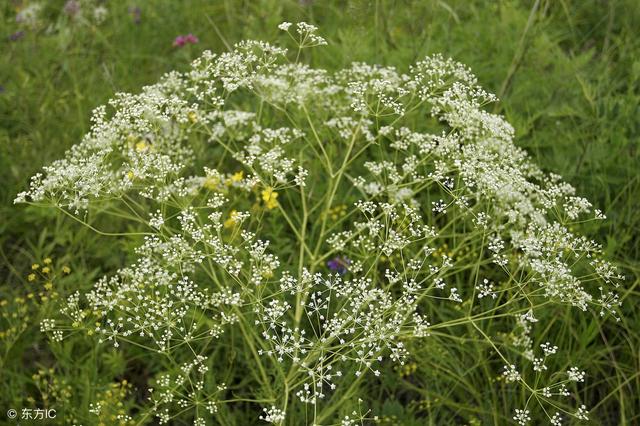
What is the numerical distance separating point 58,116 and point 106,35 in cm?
112

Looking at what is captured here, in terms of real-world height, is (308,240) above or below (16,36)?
below

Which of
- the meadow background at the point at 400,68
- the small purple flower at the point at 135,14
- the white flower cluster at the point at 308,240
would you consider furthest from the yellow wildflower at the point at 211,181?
the small purple flower at the point at 135,14

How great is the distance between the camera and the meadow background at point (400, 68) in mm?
2961

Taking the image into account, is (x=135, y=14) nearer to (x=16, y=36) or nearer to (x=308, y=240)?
(x=16, y=36)

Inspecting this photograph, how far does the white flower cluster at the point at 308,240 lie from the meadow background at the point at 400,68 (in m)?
0.17

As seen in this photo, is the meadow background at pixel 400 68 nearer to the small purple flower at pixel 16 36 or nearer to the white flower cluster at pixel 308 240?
the small purple flower at pixel 16 36

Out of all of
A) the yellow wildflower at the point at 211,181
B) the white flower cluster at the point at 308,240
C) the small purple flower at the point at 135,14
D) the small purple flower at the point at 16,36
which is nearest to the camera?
the white flower cluster at the point at 308,240

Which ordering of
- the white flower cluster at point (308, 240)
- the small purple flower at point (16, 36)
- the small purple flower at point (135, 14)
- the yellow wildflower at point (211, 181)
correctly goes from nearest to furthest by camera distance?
the white flower cluster at point (308, 240) < the yellow wildflower at point (211, 181) < the small purple flower at point (16, 36) < the small purple flower at point (135, 14)

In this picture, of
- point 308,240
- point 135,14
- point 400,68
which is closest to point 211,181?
point 308,240

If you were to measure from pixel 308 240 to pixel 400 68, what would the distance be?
1.17m

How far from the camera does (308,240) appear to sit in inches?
136

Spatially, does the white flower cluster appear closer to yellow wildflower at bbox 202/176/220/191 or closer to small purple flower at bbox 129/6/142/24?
yellow wildflower at bbox 202/176/220/191

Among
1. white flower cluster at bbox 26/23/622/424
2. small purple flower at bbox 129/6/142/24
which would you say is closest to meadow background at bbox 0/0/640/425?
small purple flower at bbox 129/6/142/24

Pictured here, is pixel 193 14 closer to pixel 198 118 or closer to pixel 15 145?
pixel 15 145
